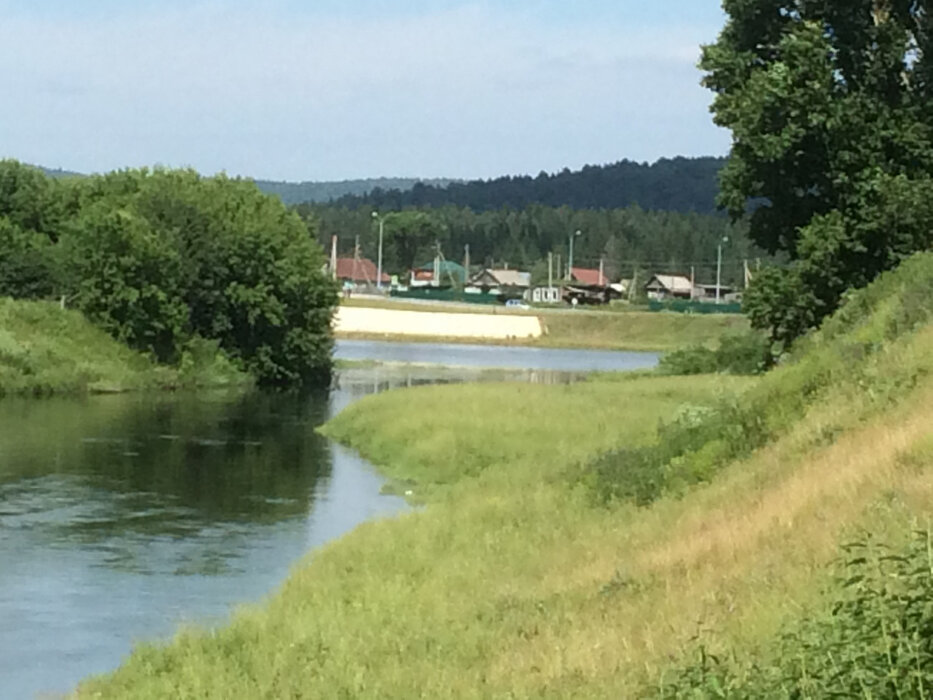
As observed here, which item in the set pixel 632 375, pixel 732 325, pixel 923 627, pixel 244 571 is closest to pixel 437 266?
pixel 732 325

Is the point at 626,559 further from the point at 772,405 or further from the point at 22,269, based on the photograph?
the point at 22,269

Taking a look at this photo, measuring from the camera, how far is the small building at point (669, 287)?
588 ft

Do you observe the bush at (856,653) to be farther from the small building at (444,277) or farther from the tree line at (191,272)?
the small building at (444,277)

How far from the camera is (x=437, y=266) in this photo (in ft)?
627

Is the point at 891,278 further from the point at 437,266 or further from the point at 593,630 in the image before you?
the point at 437,266

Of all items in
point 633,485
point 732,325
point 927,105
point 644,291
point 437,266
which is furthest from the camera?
point 437,266

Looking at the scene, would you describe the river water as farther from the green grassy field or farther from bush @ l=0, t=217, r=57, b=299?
bush @ l=0, t=217, r=57, b=299

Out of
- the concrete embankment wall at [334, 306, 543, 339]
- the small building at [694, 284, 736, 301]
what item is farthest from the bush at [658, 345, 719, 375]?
the small building at [694, 284, 736, 301]

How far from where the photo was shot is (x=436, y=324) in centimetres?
11769

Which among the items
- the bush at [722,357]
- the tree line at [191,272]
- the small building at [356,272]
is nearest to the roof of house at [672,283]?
the small building at [356,272]

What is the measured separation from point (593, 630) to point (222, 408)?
43.5 m

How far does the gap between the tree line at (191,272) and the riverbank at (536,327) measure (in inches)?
1565

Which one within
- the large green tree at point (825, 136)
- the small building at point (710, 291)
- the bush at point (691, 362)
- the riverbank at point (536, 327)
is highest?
the large green tree at point (825, 136)

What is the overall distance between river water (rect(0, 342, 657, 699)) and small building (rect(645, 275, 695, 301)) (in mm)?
129648
